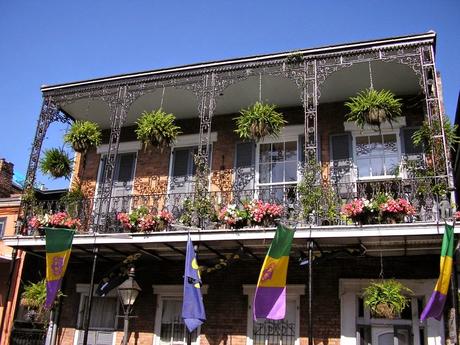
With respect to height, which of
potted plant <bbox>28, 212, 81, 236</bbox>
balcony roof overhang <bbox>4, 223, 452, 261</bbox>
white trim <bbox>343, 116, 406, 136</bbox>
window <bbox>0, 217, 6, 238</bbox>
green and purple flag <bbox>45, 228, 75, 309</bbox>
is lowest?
green and purple flag <bbox>45, 228, 75, 309</bbox>

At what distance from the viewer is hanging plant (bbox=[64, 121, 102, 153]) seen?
1180 cm

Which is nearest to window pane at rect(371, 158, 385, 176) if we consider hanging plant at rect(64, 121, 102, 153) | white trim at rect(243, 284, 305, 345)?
white trim at rect(243, 284, 305, 345)

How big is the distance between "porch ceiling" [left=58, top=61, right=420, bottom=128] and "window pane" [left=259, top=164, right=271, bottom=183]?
5.00 feet

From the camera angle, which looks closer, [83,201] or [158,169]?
[83,201]

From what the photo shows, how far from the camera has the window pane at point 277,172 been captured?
1181 centimetres

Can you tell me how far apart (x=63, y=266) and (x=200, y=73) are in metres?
4.90

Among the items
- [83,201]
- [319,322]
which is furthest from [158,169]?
[319,322]

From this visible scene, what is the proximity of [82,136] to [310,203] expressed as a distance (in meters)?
5.59

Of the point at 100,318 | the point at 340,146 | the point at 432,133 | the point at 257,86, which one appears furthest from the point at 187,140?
the point at 432,133

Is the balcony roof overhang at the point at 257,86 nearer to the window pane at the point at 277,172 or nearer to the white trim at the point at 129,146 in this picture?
the white trim at the point at 129,146

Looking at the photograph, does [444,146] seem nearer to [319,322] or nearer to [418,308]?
[418,308]

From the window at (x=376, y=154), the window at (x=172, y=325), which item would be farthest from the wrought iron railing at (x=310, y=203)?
the window at (x=172, y=325)

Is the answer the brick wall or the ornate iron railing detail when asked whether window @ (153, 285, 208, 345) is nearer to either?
the brick wall

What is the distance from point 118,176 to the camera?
43.7 feet
